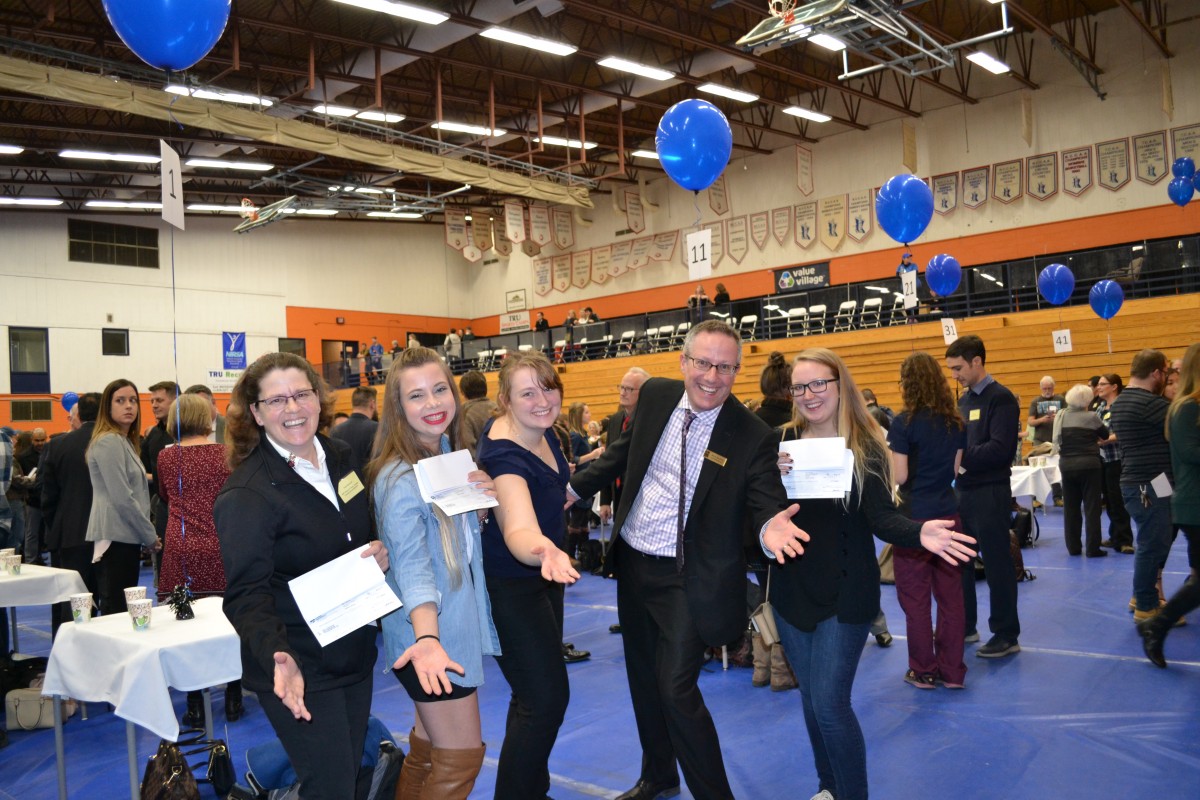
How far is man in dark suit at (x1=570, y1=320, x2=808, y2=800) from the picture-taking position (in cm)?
254

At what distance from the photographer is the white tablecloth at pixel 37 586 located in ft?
13.8

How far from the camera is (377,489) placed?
2.27 m

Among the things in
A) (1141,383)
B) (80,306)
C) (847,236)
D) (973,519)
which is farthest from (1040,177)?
(80,306)

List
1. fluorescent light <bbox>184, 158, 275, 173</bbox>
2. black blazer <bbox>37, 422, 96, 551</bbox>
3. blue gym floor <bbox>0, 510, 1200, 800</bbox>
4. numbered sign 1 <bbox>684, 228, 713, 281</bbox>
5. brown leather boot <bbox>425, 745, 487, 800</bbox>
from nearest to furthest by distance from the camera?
brown leather boot <bbox>425, 745, 487, 800</bbox> < blue gym floor <bbox>0, 510, 1200, 800</bbox> < black blazer <bbox>37, 422, 96, 551</bbox> < numbered sign 1 <bbox>684, 228, 713, 281</bbox> < fluorescent light <bbox>184, 158, 275, 173</bbox>

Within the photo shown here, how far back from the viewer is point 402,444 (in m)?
2.33

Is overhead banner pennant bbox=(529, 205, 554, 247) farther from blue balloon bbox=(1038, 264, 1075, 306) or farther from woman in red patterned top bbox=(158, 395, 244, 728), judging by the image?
woman in red patterned top bbox=(158, 395, 244, 728)

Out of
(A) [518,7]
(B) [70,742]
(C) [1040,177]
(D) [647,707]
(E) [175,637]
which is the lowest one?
(B) [70,742]

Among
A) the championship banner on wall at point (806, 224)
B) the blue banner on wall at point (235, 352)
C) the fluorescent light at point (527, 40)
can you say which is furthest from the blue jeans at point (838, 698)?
the blue banner on wall at point (235, 352)

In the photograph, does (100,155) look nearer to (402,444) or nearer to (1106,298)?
(1106,298)

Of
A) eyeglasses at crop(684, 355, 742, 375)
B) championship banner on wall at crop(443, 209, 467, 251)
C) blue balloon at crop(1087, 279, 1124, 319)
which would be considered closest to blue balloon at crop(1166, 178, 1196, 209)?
blue balloon at crop(1087, 279, 1124, 319)

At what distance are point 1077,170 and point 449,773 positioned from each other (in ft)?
59.5

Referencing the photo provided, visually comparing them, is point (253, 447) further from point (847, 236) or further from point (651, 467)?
point (847, 236)

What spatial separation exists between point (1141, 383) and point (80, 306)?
22677 millimetres

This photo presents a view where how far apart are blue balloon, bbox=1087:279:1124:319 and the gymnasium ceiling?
3.98m
